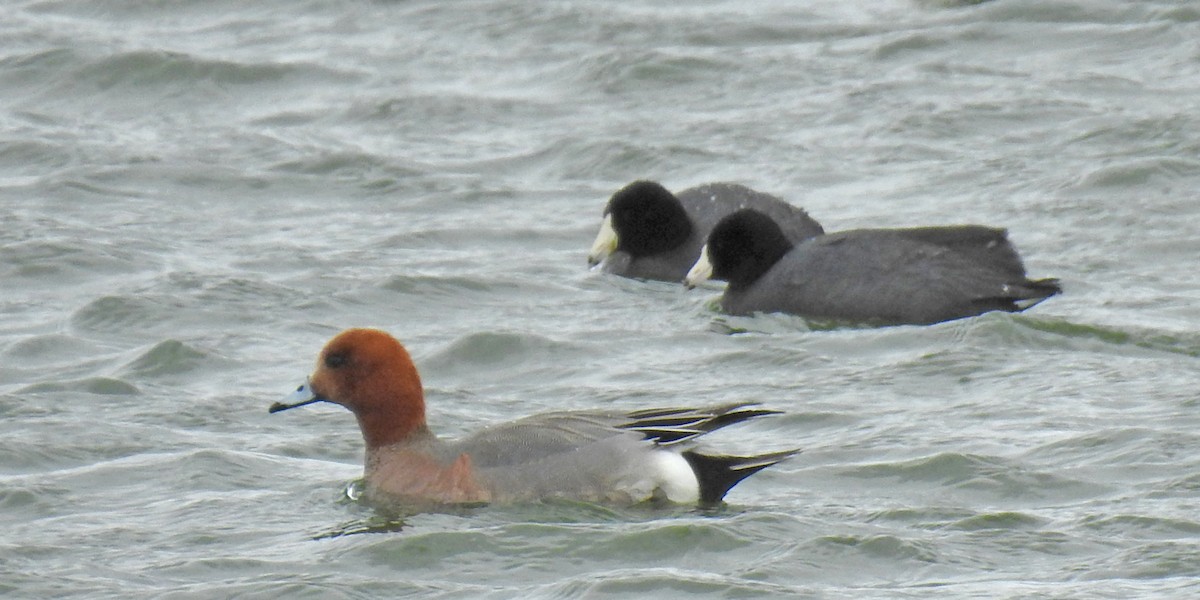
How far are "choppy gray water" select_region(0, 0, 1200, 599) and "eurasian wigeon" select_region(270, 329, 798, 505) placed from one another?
0.12 metres

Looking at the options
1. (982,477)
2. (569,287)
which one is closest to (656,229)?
(569,287)

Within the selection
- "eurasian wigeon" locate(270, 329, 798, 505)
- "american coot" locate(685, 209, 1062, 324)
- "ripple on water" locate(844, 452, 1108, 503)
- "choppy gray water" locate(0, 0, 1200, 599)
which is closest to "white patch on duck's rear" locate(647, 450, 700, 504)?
"eurasian wigeon" locate(270, 329, 798, 505)

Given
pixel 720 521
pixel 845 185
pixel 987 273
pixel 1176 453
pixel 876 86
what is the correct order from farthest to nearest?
1. pixel 876 86
2. pixel 845 185
3. pixel 987 273
4. pixel 1176 453
5. pixel 720 521

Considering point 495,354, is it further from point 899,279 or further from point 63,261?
point 63,261

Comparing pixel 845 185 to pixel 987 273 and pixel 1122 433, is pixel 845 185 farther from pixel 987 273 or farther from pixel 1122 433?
pixel 1122 433

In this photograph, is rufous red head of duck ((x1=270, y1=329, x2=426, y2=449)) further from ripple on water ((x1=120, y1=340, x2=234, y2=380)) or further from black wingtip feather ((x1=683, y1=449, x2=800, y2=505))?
ripple on water ((x1=120, y1=340, x2=234, y2=380))

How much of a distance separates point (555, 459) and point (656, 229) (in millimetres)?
4811

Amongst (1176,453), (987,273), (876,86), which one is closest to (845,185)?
(876,86)

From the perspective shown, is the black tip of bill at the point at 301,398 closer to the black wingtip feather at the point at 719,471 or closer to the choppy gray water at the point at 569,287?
the choppy gray water at the point at 569,287

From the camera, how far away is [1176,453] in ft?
30.1

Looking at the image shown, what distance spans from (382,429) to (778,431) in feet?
6.03

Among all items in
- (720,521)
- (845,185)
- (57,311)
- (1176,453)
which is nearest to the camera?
(720,521)

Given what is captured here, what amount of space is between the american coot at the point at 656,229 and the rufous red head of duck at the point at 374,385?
14.2 feet

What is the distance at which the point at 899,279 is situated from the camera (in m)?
11.6
